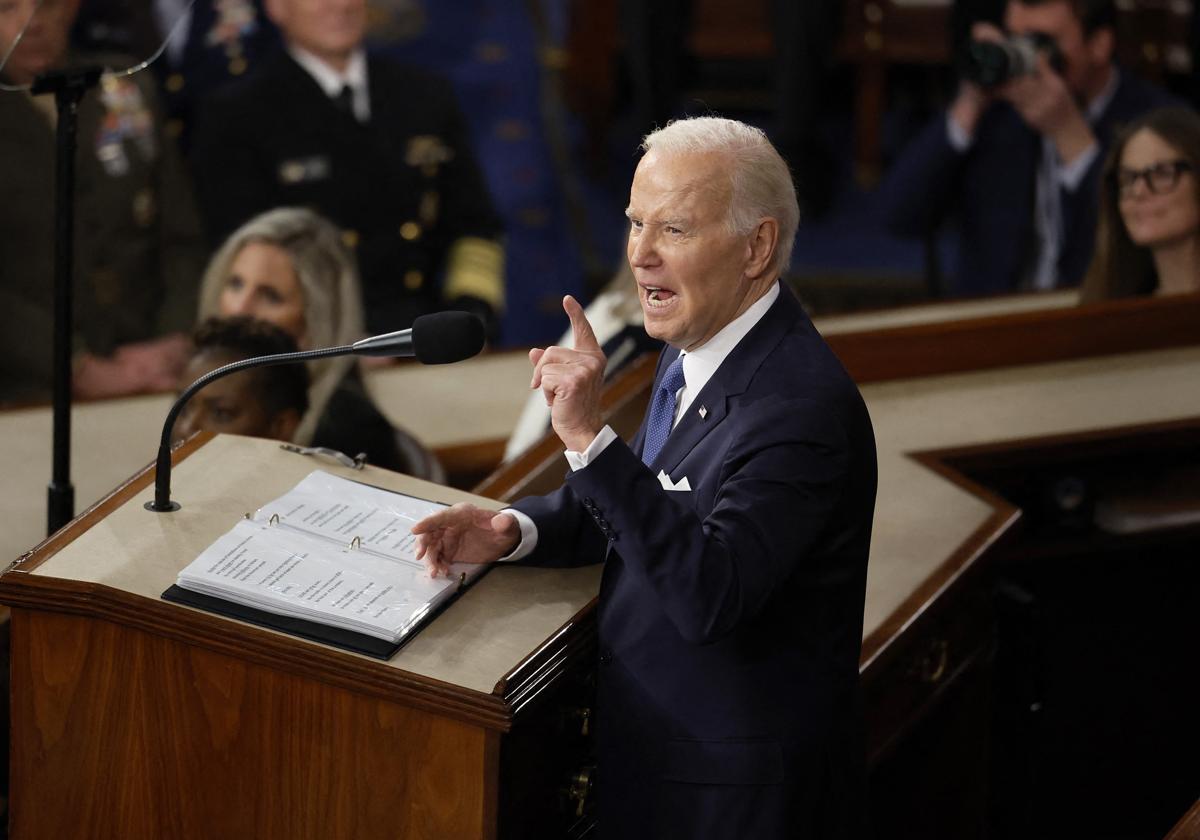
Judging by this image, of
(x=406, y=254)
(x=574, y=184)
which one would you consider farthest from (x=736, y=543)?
(x=574, y=184)

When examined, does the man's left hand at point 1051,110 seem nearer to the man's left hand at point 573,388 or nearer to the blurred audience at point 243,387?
the blurred audience at point 243,387

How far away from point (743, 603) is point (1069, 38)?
3724mm

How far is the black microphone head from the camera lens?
1.94 meters

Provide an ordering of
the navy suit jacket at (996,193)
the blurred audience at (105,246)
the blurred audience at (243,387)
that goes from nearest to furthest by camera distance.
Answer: the blurred audience at (243,387) < the blurred audience at (105,246) < the navy suit jacket at (996,193)

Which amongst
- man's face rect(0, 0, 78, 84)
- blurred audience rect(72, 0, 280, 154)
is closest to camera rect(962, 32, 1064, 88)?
blurred audience rect(72, 0, 280, 154)

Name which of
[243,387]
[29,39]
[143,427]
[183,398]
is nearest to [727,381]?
[183,398]

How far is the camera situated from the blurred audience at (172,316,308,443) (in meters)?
2.21

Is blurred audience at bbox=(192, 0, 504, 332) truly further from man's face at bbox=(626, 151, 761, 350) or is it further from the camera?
man's face at bbox=(626, 151, 761, 350)

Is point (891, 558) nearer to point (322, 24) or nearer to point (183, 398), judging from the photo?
point (183, 398)

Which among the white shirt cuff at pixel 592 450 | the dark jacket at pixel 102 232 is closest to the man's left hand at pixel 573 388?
the white shirt cuff at pixel 592 450

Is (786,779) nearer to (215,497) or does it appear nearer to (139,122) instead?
(215,497)

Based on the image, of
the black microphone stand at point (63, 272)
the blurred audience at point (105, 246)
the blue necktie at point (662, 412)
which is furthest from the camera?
the blurred audience at point (105, 246)

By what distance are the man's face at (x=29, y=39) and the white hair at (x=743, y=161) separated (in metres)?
1.13

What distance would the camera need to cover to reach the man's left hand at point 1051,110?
4867mm
